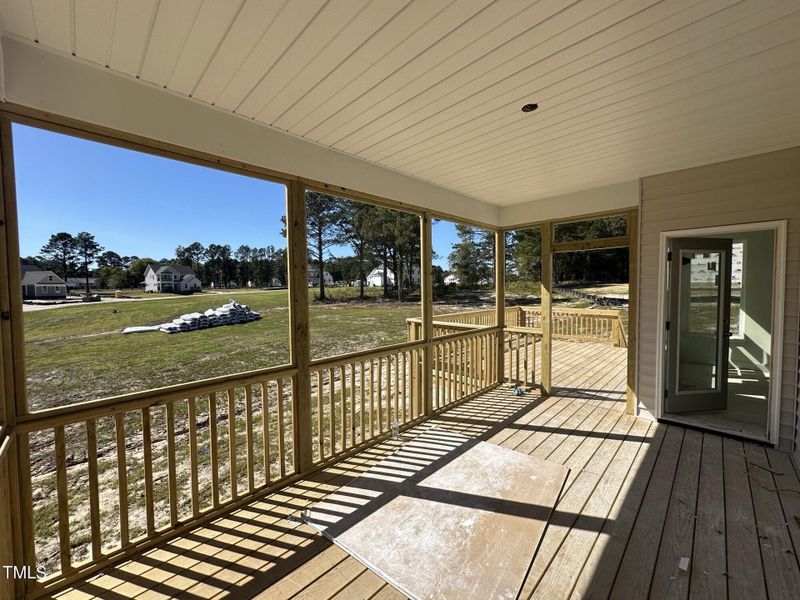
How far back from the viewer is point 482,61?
163 centimetres

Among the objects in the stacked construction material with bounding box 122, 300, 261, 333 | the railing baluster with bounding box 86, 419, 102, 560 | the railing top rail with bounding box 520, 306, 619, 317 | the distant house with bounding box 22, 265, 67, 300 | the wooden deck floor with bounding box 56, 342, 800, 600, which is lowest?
the wooden deck floor with bounding box 56, 342, 800, 600

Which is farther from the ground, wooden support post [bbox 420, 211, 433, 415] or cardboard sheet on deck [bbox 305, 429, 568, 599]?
wooden support post [bbox 420, 211, 433, 415]

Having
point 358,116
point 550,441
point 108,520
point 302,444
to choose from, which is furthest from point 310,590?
point 358,116

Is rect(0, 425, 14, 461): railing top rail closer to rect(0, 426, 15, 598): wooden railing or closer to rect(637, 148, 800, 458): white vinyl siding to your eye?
rect(0, 426, 15, 598): wooden railing

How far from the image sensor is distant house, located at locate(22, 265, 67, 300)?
1665 millimetres

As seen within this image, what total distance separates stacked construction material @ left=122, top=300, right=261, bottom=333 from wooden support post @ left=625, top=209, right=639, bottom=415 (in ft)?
16.8

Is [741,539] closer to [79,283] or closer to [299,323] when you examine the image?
[299,323]

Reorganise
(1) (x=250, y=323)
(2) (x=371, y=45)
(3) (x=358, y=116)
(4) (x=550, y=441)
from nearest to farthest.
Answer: (2) (x=371, y=45) → (3) (x=358, y=116) → (4) (x=550, y=441) → (1) (x=250, y=323)

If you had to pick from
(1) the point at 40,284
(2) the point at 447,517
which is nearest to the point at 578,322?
(2) the point at 447,517

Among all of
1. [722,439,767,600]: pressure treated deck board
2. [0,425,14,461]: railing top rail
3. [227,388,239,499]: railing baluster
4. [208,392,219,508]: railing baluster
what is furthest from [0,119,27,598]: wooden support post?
[722,439,767,600]: pressure treated deck board

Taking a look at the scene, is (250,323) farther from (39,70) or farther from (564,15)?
(564,15)

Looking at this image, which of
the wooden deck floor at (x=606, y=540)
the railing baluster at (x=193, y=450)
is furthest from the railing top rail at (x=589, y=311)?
the railing baluster at (x=193, y=450)

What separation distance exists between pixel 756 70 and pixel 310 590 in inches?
137

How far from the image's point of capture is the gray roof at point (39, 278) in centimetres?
169
